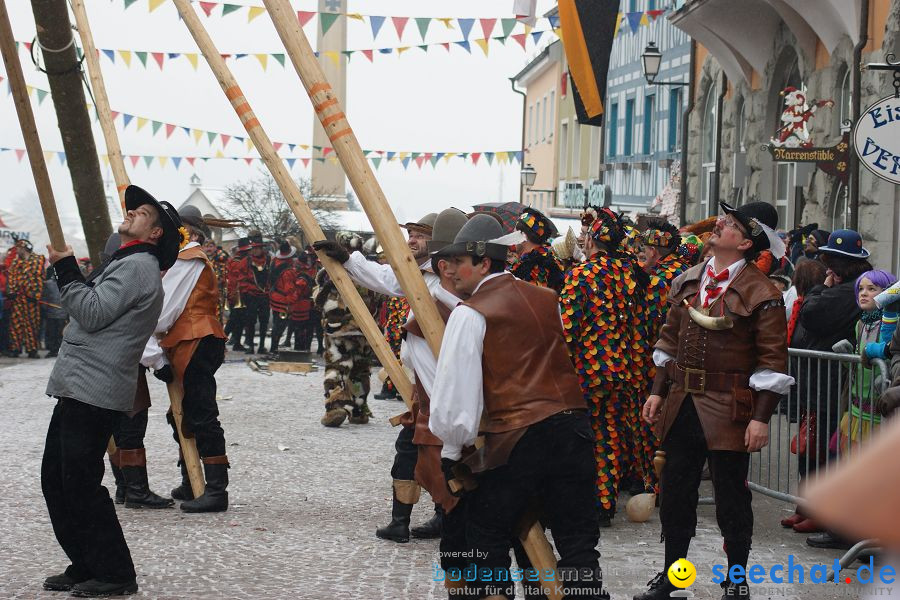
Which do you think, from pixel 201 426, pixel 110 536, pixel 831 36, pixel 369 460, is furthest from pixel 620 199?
pixel 110 536

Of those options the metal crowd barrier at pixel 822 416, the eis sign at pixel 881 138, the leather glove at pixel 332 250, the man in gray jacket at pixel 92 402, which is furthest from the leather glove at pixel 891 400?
the man in gray jacket at pixel 92 402

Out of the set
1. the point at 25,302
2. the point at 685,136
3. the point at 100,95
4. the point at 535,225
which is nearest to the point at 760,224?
the point at 535,225

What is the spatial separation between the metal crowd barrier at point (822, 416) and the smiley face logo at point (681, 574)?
1460 mm

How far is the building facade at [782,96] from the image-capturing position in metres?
14.5

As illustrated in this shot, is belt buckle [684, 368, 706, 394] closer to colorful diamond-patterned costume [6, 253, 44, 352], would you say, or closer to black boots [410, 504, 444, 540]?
black boots [410, 504, 444, 540]

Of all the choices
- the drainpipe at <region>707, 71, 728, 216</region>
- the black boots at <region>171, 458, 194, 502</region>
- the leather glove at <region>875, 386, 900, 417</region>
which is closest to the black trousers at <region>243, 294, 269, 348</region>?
the drainpipe at <region>707, 71, 728, 216</region>

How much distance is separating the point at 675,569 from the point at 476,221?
2023mm

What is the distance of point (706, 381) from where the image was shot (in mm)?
5461

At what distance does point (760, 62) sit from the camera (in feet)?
63.6

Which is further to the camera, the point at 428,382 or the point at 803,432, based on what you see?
the point at 803,432

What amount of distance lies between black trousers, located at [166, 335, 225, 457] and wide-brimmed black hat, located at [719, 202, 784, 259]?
3.46 meters

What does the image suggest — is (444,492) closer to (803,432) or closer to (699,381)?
(699,381)

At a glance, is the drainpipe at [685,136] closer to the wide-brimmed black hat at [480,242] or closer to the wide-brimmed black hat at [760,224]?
the wide-brimmed black hat at [760,224]

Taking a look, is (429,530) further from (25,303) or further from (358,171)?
(25,303)
